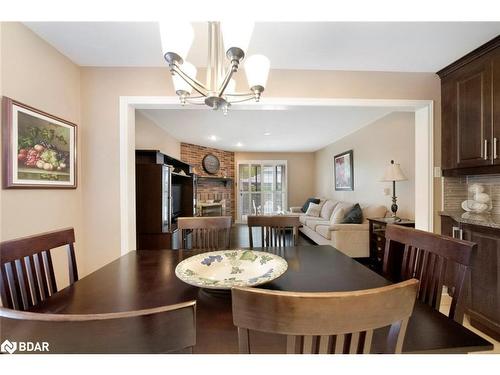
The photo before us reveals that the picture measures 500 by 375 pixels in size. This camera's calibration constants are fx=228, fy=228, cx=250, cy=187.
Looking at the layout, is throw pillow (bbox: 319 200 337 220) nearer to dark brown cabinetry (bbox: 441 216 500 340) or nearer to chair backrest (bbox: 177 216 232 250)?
dark brown cabinetry (bbox: 441 216 500 340)

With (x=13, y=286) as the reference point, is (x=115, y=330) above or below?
above

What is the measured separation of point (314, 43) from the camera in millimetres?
1797

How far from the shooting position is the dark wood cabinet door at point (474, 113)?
1830 mm

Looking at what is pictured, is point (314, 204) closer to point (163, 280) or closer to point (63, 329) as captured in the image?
point (163, 280)

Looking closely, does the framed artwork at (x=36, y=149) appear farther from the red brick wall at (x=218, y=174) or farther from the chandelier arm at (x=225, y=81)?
the red brick wall at (x=218, y=174)

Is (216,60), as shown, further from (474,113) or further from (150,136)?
(150,136)

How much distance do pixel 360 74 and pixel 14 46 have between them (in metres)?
2.74

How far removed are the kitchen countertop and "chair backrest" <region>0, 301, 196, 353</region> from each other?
7.37ft

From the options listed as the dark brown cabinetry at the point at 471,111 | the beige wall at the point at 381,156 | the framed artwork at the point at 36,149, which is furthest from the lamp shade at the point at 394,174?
the framed artwork at the point at 36,149

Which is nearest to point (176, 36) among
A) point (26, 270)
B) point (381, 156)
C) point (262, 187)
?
point (26, 270)

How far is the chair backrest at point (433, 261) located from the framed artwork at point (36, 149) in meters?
2.36

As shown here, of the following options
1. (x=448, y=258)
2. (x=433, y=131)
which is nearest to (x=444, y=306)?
(x=433, y=131)

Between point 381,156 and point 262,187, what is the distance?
4000mm

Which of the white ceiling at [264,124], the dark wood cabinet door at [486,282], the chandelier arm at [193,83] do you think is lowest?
the dark wood cabinet door at [486,282]
